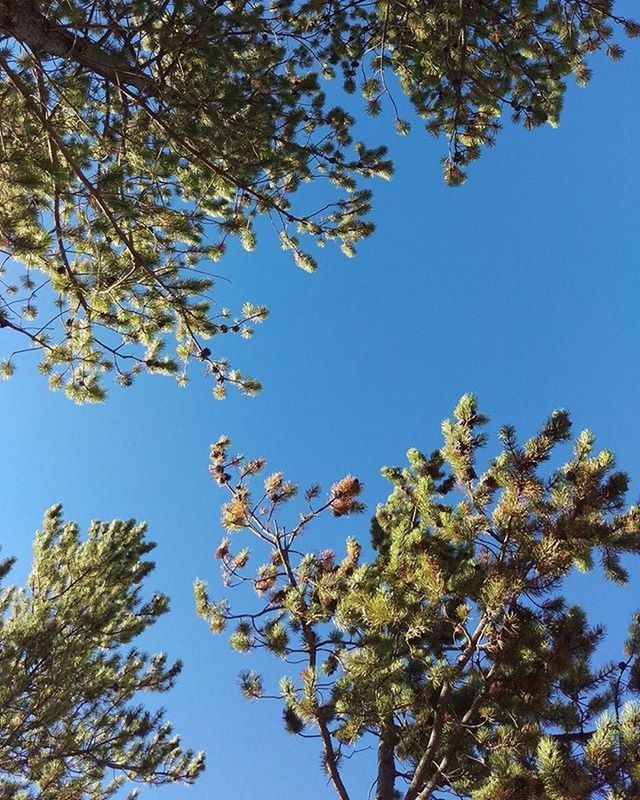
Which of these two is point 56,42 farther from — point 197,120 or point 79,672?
point 79,672

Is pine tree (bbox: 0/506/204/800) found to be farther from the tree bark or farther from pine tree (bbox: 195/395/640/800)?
the tree bark

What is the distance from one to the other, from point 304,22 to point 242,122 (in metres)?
1.57

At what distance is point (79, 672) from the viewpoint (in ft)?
21.3

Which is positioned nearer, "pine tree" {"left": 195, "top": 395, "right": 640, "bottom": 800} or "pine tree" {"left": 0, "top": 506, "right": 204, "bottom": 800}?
"pine tree" {"left": 195, "top": 395, "right": 640, "bottom": 800}

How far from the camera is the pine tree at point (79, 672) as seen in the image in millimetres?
6152

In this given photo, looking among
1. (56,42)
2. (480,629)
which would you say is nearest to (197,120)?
(56,42)

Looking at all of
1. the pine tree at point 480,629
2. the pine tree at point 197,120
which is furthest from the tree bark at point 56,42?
the pine tree at point 480,629

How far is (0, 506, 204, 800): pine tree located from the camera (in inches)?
242

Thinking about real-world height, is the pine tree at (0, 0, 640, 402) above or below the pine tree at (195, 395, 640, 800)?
above

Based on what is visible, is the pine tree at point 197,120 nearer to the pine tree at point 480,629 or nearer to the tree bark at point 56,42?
the tree bark at point 56,42

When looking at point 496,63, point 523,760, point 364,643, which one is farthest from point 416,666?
point 496,63

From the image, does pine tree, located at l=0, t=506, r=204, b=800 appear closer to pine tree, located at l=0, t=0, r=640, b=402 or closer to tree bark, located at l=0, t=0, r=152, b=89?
pine tree, located at l=0, t=0, r=640, b=402

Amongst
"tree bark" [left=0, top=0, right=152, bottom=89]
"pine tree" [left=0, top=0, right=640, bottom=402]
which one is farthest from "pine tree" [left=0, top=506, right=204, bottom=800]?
"tree bark" [left=0, top=0, right=152, bottom=89]

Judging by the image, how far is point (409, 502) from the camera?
5.45 meters
